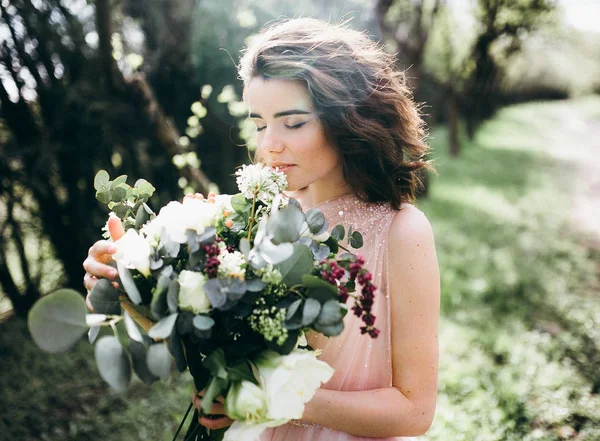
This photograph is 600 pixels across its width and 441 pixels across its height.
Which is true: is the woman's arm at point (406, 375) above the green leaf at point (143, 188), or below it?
below

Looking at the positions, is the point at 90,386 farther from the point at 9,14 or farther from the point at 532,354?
the point at 532,354

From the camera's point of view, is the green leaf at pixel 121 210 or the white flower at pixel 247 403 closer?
the white flower at pixel 247 403

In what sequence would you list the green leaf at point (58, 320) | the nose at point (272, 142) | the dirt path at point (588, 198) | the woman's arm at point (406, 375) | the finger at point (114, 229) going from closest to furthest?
the green leaf at point (58, 320) < the finger at point (114, 229) < the woman's arm at point (406, 375) < the nose at point (272, 142) < the dirt path at point (588, 198)

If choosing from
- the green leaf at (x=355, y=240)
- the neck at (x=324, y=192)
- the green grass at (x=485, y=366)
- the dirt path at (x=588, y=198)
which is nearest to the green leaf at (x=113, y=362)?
the green leaf at (x=355, y=240)

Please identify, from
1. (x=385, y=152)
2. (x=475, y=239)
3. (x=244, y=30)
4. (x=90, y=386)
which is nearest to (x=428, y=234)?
(x=385, y=152)

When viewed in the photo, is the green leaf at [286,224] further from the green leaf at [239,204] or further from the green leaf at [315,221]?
the green leaf at [239,204]

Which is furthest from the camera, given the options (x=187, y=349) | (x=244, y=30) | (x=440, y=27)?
(x=440, y=27)

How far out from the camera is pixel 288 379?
3.65 feet

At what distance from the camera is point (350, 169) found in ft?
6.06

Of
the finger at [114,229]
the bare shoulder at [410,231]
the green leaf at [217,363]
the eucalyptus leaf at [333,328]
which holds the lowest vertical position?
the green leaf at [217,363]

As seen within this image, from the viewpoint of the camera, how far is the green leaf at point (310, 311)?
42.9 inches

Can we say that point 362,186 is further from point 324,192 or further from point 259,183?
point 259,183

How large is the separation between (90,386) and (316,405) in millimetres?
3147

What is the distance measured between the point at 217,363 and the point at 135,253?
0.32 m
